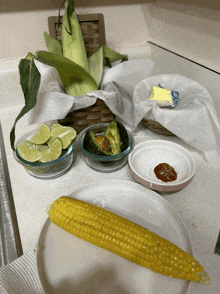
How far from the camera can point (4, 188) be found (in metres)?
0.58

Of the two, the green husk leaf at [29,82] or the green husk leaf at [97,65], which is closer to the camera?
the green husk leaf at [29,82]

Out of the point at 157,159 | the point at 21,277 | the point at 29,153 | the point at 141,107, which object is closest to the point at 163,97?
the point at 141,107

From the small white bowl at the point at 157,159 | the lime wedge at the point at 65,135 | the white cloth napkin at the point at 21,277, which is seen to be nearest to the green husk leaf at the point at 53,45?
the lime wedge at the point at 65,135

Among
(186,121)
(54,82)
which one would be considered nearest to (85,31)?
(54,82)

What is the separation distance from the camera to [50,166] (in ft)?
1.77

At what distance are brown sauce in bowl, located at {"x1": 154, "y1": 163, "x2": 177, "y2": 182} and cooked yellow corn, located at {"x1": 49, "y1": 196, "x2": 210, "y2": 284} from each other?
16 cm

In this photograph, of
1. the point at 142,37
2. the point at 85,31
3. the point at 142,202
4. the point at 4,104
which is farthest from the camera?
the point at 142,37

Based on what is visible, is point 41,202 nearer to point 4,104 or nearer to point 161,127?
point 161,127

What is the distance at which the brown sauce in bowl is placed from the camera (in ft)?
1.74

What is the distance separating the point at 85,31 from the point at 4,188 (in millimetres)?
615

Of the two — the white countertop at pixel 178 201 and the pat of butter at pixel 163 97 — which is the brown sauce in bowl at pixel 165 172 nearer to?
the white countertop at pixel 178 201

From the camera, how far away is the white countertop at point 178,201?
1.38ft

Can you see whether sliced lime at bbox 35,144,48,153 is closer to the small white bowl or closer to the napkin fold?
the napkin fold

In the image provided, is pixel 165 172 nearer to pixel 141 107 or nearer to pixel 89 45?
pixel 141 107
